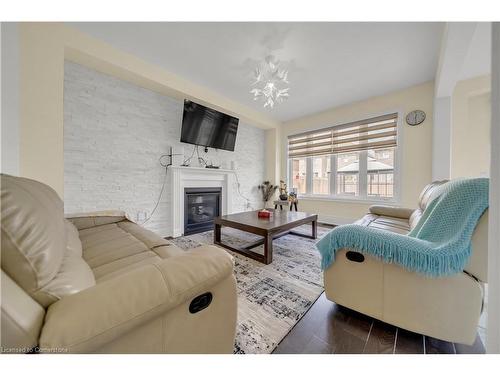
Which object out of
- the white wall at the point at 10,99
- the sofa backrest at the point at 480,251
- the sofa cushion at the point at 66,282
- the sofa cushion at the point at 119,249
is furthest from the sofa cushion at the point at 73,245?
the sofa backrest at the point at 480,251

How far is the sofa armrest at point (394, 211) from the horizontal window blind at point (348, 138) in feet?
4.68

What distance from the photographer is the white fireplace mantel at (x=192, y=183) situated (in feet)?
9.42

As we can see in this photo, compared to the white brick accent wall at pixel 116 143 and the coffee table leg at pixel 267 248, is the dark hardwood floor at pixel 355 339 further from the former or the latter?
the white brick accent wall at pixel 116 143

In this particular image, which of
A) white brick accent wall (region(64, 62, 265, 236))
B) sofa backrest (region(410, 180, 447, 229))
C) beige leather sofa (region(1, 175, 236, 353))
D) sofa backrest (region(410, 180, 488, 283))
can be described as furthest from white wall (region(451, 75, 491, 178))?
white brick accent wall (region(64, 62, 265, 236))

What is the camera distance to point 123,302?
53 centimetres

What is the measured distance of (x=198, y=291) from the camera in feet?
2.24

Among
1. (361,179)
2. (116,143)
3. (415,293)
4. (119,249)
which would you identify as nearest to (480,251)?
(415,293)

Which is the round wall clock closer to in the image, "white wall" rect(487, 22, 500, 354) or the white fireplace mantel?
"white wall" rect(487, 22, 500, 354)

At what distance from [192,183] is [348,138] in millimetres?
3104

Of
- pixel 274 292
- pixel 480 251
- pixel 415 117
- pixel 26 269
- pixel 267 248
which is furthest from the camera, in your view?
pixel 415 117

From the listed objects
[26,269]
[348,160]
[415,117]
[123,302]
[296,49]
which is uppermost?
[296,49]

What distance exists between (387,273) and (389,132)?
308 centimetres

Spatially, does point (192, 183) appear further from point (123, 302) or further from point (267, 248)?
point (123, 302)
